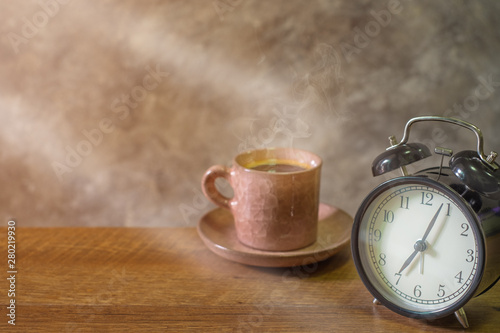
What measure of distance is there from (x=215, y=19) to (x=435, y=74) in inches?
18.5

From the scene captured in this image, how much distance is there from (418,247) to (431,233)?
0.09 ft

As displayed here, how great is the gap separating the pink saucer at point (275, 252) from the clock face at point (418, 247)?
132 mm

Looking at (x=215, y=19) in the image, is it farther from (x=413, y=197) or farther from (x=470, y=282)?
(x=470, y=282)

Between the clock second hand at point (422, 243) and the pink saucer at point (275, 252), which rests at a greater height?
the clock second hand at point (422, 243)

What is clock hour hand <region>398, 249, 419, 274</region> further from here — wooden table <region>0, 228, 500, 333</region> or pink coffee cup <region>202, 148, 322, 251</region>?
pink coffee cup <region>202, 148, 322, 251</region>

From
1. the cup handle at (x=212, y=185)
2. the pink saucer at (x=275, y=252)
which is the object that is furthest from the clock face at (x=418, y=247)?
the cup handle at (x=212, y=185)

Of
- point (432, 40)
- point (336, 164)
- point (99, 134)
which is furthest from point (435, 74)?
point (99, 134)

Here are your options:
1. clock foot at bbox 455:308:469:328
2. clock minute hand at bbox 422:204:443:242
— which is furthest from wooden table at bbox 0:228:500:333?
clock minute hand at bbox 422:204:443:242

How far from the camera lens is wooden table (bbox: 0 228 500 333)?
0.77m

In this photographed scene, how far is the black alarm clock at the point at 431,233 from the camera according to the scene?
0.73 metres

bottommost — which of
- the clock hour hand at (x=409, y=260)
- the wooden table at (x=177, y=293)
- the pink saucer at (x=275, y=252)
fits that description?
the wooden table at (x=177, y=293)

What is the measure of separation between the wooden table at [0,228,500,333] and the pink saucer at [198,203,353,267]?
0.03m

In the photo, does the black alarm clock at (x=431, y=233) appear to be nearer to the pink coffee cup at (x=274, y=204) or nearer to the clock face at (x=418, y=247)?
the clock face at (x=418, y=247)

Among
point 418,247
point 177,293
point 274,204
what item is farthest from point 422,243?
point 177,293
